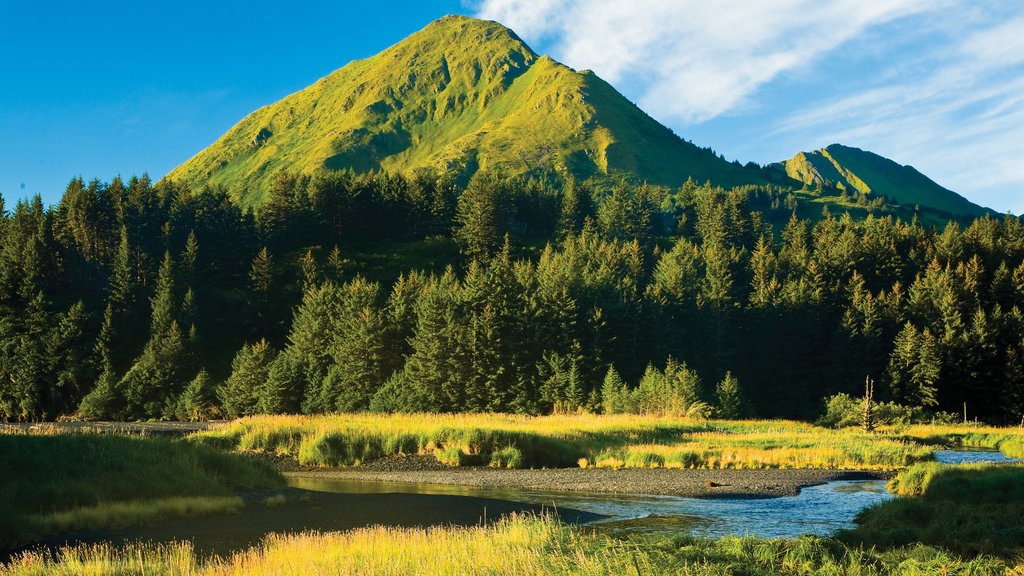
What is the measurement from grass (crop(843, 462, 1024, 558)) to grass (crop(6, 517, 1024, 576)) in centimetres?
186

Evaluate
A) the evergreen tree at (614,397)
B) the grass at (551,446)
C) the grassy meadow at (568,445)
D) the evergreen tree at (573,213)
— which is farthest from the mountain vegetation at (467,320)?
the evergreen tree at (573,213)

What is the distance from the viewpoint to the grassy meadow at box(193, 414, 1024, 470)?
4391 cm

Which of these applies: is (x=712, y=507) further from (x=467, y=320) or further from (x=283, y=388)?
(x=283, y=388)

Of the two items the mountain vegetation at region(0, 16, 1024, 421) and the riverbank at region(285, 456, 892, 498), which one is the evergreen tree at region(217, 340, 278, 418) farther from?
the riverbank at region(285, 456, 892, 498)

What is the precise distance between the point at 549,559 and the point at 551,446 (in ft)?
101

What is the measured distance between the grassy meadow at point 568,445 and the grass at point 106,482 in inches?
226

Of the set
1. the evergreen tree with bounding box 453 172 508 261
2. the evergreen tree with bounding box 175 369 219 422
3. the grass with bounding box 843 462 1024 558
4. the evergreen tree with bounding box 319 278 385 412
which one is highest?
the evergreen tree with bounding box 453 172 508 261

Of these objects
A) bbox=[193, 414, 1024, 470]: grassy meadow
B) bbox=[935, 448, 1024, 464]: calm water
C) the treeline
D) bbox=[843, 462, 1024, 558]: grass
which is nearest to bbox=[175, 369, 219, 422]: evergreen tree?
the treeline

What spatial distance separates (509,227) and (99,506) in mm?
150627

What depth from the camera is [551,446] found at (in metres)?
46.6

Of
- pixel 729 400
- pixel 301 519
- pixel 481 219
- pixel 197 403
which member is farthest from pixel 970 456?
pixel 481 219

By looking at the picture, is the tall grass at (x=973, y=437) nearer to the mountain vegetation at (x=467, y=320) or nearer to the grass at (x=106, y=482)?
the mountain vegetation at (x=467, y=320)

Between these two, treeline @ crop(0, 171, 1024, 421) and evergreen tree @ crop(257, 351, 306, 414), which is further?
treeline @ crop(0, 171, 1024, 421)

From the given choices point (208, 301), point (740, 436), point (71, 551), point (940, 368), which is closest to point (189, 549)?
point (71, 551)
